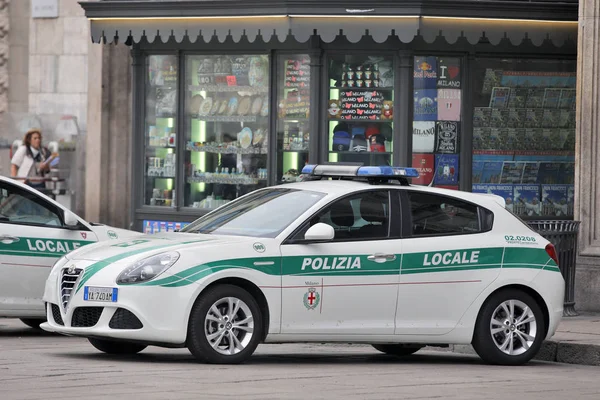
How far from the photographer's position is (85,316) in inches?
412

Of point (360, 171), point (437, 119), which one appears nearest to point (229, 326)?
point (360, 171)

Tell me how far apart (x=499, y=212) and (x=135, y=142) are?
29.7ft

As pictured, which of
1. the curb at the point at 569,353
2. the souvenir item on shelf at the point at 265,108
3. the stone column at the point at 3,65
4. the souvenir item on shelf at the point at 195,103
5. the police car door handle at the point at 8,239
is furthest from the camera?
the stone column at the point at 3,65

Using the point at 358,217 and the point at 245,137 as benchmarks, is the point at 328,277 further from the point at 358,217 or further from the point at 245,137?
the point at 245,137

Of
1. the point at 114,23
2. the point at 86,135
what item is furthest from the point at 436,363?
the point at 86,135

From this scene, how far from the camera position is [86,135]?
929 inches

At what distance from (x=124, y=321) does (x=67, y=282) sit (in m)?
0.76

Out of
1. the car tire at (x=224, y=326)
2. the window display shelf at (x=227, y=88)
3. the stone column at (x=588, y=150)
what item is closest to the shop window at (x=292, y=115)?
the window display shelf at (x=227, y=88)

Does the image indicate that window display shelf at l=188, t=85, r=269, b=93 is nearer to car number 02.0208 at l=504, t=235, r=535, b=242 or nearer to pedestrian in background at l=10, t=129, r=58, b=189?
pedestrian in background at l=10, t=129, r=58, b=189

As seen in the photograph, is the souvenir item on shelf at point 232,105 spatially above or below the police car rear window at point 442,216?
above

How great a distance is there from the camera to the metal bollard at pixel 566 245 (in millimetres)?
15094

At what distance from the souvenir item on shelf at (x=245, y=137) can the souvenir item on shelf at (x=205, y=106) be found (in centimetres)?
62

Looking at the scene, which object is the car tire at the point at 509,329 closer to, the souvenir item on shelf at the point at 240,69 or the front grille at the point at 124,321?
the front grille at the point at 124,321

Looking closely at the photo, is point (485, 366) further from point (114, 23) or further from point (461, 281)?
point (114, 23)
